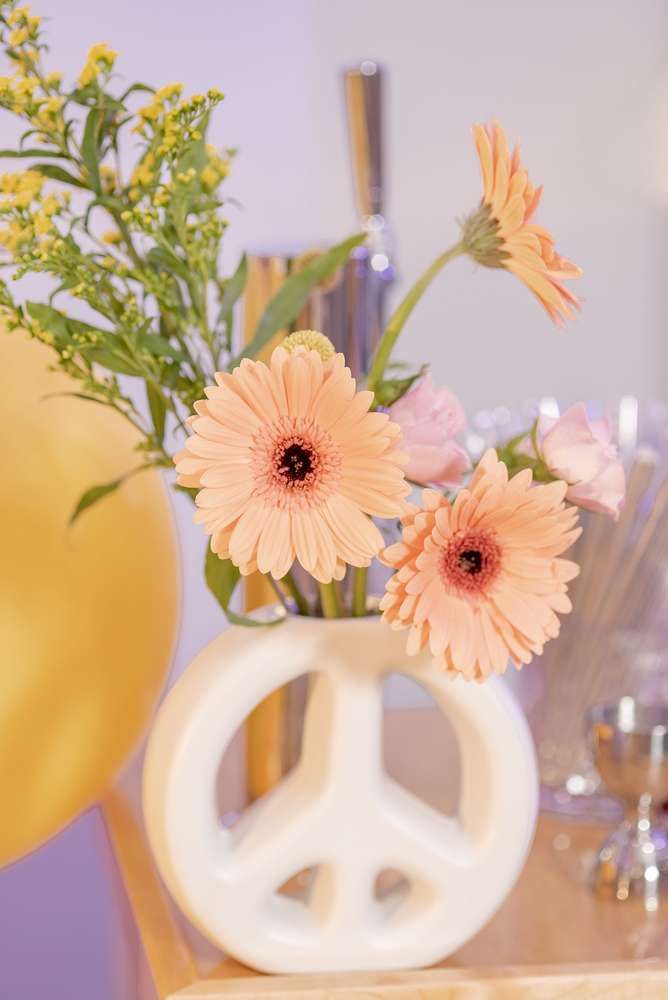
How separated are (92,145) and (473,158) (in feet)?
2.54

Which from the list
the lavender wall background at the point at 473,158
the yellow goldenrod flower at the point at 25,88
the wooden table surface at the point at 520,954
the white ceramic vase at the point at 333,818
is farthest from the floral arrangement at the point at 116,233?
the lavender wall background at the point at 473,158

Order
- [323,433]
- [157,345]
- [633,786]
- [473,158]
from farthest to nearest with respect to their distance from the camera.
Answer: [473,158]
[633,786]
[157,345]
[323,433]

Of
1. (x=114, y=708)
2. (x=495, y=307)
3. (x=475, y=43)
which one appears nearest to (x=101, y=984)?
(x=114, y=708)

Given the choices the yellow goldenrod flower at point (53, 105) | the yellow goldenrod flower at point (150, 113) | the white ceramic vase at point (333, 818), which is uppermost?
the yellow goldenrod flower at point (53, 105)

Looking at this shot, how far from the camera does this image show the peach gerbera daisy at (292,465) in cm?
42

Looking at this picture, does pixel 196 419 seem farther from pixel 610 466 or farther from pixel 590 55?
pixel 590 55

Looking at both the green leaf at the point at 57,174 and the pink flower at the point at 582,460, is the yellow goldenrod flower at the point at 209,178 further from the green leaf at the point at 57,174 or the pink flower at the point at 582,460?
the pink flower at the point at 582,460

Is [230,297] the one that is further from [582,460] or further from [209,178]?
[582,460]

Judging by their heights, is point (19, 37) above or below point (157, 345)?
above

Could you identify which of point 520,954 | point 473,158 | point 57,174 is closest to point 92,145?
point 57,174

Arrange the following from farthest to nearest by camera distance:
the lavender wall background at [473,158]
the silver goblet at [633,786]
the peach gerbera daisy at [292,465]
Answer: the lavender wall background at [473,158] < the silver goblet at [633,786] < the peach gerbera daisy at [292,465]

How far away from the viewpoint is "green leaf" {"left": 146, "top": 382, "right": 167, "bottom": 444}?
56cm

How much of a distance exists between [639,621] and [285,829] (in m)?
0.36

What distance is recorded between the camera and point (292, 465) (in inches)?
16.9
